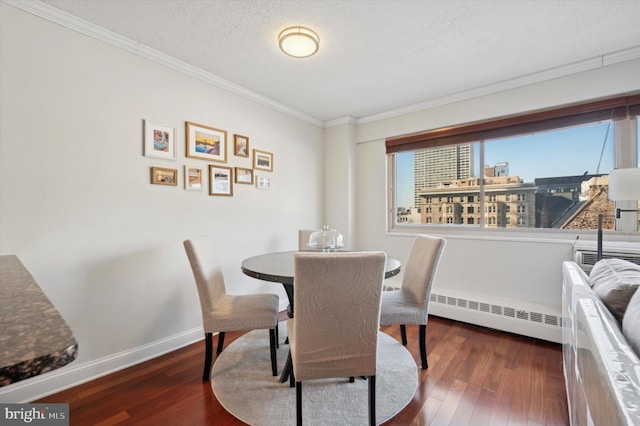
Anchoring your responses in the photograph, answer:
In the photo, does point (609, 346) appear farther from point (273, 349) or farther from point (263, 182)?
point (263, 182)

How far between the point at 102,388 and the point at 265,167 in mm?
2235

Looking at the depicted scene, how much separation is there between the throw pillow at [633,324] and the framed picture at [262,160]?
2813 millimetres

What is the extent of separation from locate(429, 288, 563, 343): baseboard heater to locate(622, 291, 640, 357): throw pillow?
1.68m

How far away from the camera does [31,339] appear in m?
0.52

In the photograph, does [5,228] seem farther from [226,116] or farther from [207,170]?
[226,116]

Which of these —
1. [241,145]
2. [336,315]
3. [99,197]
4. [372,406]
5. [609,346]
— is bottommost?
[372,406]

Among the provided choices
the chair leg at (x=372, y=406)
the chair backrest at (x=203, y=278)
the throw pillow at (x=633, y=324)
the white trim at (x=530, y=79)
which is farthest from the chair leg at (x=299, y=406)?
the white trim at (x=530, y=79)

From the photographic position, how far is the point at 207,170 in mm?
2588

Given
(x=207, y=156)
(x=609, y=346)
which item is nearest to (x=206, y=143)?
(x=207, y=156)

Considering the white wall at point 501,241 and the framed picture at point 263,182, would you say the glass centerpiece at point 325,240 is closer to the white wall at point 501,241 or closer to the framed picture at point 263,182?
the framed picture at point 263,182

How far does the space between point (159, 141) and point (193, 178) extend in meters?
0.39

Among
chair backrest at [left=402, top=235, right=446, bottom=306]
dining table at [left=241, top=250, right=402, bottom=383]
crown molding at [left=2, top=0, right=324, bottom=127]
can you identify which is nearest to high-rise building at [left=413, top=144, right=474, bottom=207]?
Answer: chair backrest at [left=402, top=235, right=446, bottom=306]

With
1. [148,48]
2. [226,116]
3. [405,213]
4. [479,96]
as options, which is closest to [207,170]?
[226,116]

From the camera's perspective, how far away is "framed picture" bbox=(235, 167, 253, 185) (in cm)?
283
